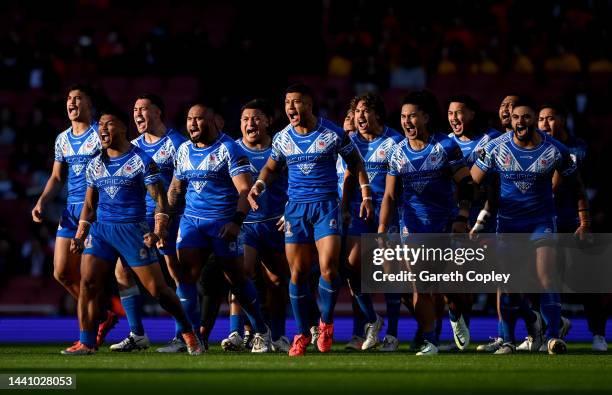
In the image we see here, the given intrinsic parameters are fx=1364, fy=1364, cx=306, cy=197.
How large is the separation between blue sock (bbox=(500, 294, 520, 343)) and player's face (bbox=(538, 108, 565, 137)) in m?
1.96

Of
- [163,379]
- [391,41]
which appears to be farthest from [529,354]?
[391,41]

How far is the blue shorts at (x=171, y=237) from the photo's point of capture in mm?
13641

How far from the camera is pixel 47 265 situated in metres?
21.0

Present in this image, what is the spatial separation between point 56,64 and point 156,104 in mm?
10963

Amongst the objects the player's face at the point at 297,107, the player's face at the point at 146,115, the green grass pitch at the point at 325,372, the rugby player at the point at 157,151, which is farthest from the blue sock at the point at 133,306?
the player's face at the point at 297,107

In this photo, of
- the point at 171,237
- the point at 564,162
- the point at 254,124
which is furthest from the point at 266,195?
the point at 564,162

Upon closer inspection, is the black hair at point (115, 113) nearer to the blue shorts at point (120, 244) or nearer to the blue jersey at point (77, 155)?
the blue jersey at point (77, 155)

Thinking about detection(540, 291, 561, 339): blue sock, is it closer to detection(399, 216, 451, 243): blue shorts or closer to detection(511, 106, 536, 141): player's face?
detection(399, 216, 451, 243): blue shorts

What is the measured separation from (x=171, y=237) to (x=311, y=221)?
5.93 ft

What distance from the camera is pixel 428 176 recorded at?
13328mm

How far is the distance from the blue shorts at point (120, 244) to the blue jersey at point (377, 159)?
8.84 feet

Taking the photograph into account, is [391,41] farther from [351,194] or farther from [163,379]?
[163,379]

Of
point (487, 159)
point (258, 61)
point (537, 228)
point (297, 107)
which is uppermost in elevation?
point (258, 61)

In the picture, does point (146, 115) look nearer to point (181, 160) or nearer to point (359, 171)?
point (181, 160)
